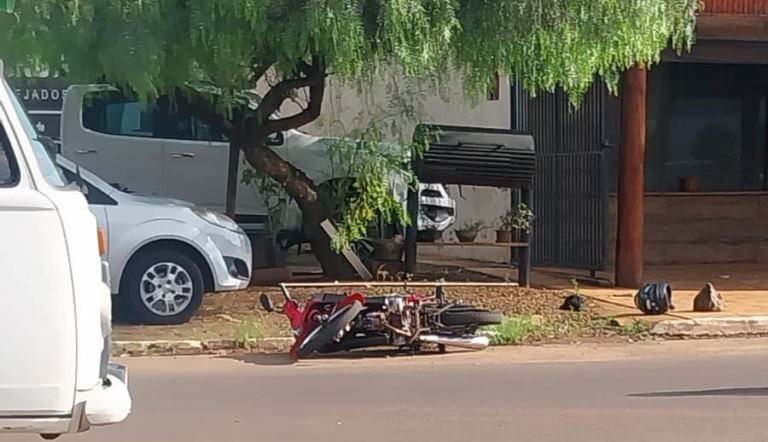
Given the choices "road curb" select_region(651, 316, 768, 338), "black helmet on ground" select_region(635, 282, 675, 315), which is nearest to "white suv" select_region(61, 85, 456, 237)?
"black helmet on ground" select_region(635, 282, 675, 315)

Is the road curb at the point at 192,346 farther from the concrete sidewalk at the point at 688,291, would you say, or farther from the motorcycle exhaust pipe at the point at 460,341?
the concrete sidewalk at the point at 688,291

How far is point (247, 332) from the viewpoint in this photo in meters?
11.0

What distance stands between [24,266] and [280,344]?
6205 millimetres

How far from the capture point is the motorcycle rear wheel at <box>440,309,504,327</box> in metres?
9.98

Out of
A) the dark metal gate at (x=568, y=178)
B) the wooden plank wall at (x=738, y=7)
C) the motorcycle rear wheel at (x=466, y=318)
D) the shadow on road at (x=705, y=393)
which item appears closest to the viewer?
the shadow on road at (x=705, y=393)

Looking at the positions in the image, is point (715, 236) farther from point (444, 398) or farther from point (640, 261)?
point (444, 398)

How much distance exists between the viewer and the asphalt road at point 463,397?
7.27 meters

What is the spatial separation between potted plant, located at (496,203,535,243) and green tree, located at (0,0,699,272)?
2.24 meters

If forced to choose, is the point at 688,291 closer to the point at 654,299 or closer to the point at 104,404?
the point at 654,299

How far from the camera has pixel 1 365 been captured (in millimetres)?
4648

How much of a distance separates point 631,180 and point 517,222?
5.25 ft

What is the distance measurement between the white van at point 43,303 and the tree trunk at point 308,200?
8480mm

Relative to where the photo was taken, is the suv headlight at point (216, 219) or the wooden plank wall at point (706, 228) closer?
the suv headlight at point (216, 219)

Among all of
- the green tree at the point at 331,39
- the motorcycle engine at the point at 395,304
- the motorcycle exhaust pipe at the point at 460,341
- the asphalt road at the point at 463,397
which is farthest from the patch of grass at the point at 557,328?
the green tree at the point at 331,39
